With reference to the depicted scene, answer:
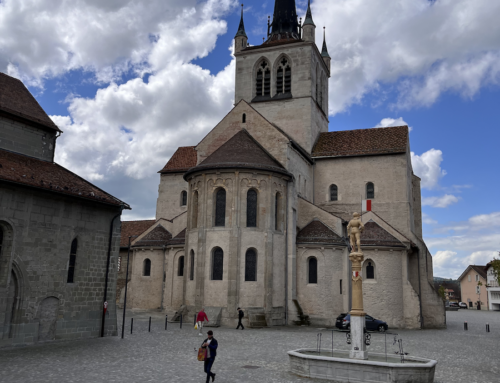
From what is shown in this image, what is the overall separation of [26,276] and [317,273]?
62.3 feet

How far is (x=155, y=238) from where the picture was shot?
38719 millimetres

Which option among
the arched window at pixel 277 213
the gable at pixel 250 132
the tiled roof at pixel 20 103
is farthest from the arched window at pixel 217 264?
the tiled roof at pixel 20 103

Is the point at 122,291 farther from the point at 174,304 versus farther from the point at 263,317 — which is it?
the point at 263,317

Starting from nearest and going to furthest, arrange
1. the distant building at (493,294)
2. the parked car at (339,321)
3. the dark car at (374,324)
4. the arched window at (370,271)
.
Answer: the dark car at (374,324)
the parked car at (339,321)
the arched window at (370,271)
the distant building at (493,294)

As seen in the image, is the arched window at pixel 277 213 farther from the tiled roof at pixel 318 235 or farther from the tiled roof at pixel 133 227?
the tiled roof at pixel 133 227

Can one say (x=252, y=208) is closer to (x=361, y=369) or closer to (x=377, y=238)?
(x=377, y=238)

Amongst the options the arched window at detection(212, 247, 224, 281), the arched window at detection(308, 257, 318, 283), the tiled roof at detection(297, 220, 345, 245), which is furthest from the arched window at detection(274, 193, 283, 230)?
the arched window at detection(212, 247, 224, 281)

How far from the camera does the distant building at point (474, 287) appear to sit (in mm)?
84812

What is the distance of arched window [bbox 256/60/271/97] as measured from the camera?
43.4 m

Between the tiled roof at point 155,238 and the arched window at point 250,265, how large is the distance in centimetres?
1079

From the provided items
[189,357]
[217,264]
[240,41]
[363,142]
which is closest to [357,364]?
[189,357]

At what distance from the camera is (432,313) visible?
3372 centimetres

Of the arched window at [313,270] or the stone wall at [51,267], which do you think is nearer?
the stone wall at [51,267]

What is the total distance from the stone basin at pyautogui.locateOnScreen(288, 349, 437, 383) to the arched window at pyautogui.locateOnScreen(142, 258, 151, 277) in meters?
26.0
